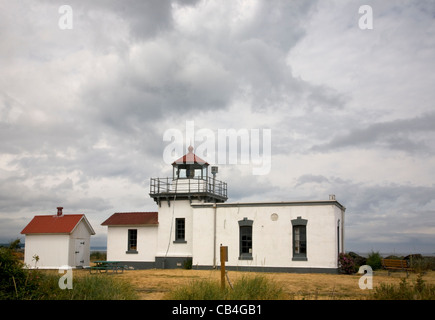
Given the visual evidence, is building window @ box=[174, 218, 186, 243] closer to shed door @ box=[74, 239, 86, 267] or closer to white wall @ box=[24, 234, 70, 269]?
shed door @ box=[74, 239, 86, 267]

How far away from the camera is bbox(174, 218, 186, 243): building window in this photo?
2820cm

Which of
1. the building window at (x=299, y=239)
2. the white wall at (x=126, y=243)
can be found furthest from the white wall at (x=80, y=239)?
the building window at (x=299, y=239)

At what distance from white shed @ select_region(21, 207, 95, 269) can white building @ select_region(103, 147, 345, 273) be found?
205 centimetres

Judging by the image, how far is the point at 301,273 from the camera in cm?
2386

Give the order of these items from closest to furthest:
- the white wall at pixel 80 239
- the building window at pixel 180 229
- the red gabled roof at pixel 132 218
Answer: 1. the building window at pixel 180 229
2. the white wall at pixel 80 239
3. the red gabled roof at pixel 132 218

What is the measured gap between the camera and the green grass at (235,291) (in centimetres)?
1070

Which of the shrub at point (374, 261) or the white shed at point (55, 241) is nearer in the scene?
the shrub at point (374, 261)

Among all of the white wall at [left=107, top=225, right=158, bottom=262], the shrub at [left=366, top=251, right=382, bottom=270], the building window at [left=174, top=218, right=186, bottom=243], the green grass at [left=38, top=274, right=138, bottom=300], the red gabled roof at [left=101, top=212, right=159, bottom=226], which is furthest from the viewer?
the red gabled roof at [left=101, top=212, right=159, bottom=226]

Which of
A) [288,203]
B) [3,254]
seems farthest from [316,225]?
[3,254]

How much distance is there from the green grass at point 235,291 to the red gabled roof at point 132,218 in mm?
17978

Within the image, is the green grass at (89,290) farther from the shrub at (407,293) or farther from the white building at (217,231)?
the white building at (217,231)

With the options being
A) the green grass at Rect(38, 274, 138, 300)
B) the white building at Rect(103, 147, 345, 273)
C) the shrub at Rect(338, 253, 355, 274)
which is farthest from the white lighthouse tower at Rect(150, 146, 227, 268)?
the green grass at Rect(38, 274, 138, 300)
